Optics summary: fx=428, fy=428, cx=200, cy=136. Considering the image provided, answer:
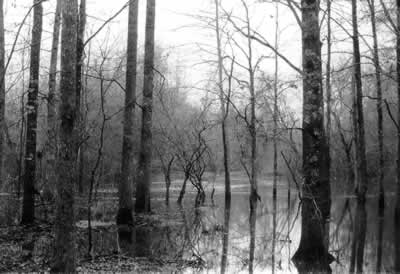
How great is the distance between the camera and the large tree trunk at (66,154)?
547cm

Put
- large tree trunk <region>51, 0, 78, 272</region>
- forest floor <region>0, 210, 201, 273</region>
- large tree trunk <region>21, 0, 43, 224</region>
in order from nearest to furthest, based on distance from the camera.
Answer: large tree trunk <region>51, 0, 78, 272</region> → forest floor <region>0, 210, 201, 273</region> → large tree trunk <region>21, 0, 43, 224</region>

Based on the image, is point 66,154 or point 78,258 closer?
point 66,154

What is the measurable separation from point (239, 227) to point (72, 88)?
8902mm

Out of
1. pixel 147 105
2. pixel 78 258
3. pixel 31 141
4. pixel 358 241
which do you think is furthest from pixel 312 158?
pixel 147 105

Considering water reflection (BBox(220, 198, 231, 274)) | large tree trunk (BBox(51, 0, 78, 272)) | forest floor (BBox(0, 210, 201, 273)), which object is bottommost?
water reflection (BBox(220, 198, 231, 274))

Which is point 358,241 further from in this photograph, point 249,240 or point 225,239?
point 225,239

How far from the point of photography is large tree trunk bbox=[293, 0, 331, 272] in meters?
7.57

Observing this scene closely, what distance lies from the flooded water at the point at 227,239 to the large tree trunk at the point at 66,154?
94.9 inches

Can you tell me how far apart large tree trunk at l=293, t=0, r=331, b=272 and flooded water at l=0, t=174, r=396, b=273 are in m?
0.36

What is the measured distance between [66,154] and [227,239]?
6.38 m

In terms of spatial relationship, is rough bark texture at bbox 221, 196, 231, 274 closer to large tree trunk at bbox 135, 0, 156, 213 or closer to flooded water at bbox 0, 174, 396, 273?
flooded water at bbox 0, 174, 396, 273

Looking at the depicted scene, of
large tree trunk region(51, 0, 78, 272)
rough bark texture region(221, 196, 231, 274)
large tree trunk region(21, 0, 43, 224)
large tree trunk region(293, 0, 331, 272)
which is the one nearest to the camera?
large tree trunk region(51, 0, 78, 272)

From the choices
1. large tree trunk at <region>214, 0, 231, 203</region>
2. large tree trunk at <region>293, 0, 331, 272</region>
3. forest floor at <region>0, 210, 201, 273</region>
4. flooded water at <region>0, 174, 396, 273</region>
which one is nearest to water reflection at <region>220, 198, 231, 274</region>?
flooded water at <region>0, 174, 396, 273</region>

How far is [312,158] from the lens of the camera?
299 inches
